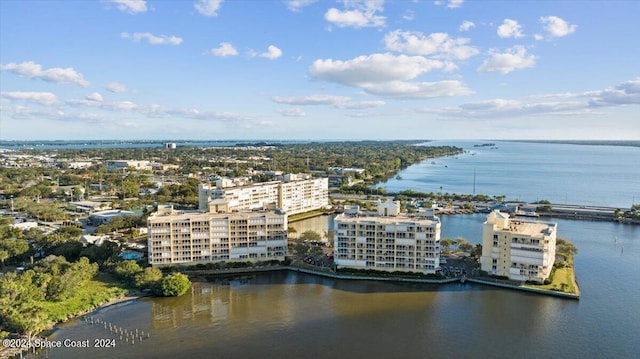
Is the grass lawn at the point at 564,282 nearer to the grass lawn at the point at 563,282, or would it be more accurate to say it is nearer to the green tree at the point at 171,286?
the grass lawn at the point at 563,282

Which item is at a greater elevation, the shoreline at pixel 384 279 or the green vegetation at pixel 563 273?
the green vegetation at pixel 563 273

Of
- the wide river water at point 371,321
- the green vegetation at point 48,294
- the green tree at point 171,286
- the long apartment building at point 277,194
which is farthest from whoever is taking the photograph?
the long apartment building at point 277,194

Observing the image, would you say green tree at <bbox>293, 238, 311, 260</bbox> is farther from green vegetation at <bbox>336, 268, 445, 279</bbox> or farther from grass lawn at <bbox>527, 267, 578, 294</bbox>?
grass lawn at <bbox>527, 267, 578, 294</bbox>

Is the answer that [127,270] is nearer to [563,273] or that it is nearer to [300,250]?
[300,250]

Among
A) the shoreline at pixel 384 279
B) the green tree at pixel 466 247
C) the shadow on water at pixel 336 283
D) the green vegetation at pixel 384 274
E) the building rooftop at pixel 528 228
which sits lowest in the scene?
the shadow on water at pixel 336 283

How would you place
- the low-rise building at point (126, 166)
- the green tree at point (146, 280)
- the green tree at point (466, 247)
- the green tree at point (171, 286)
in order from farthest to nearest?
the low-rise building at point (126, 166), the green tree at point (466, 247), the green tree at point (146, 280), the green tree at point (171, 286)

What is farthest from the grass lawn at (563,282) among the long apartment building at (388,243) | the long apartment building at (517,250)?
the long apartment building at (388,243)

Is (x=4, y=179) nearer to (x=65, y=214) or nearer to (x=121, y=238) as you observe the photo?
(x=65, y=214)
